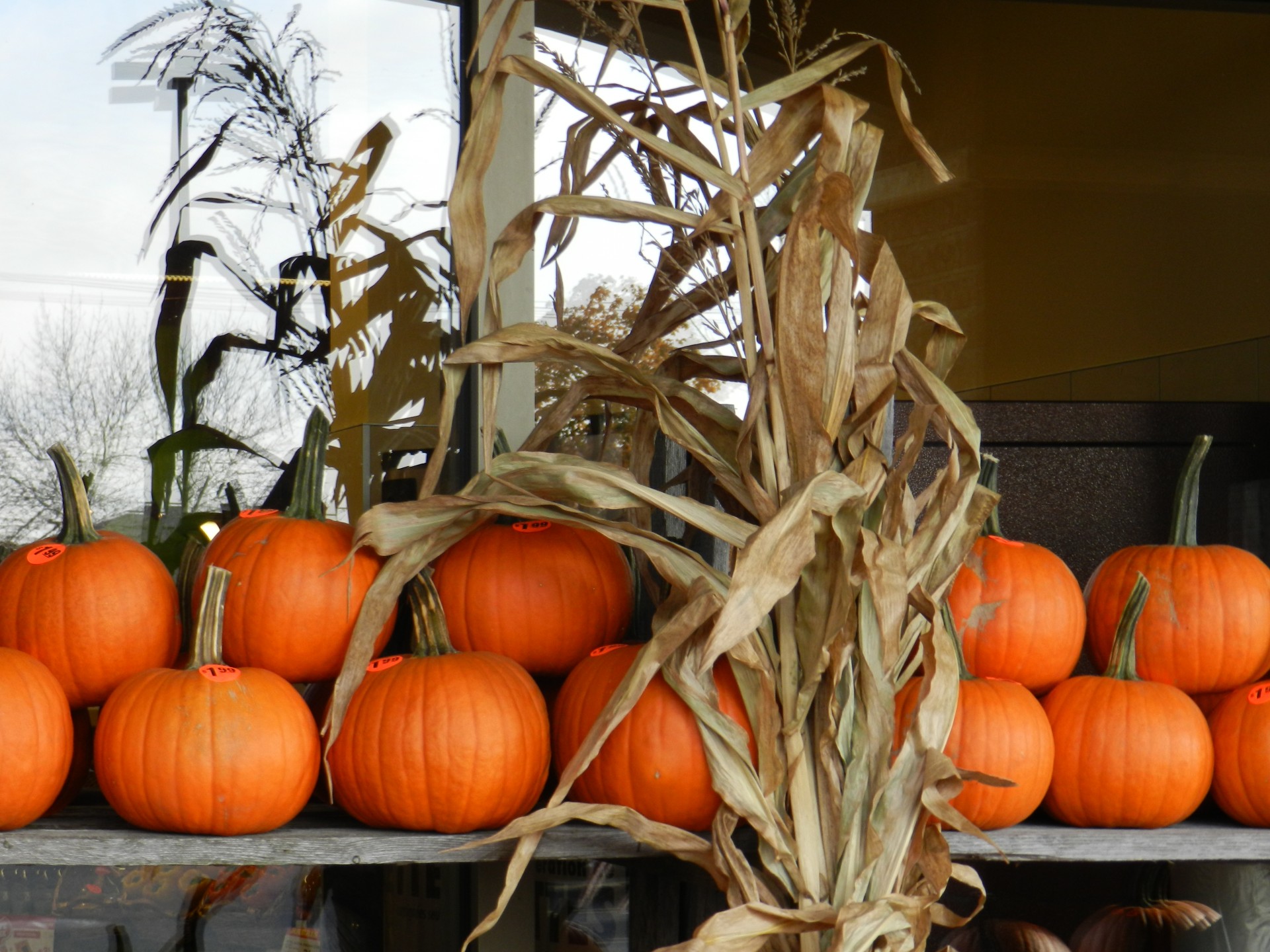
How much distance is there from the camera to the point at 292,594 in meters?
1.45

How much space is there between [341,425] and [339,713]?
2.80ft

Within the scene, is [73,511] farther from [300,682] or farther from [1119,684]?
[1119,684]

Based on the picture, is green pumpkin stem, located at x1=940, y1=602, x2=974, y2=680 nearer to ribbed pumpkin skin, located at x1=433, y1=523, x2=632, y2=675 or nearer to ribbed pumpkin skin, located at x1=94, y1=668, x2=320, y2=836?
ribbed pumpkin skin, located at x1=433, y1=523, x2=632, y2=675

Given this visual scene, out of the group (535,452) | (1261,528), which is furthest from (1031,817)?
(1261,528)

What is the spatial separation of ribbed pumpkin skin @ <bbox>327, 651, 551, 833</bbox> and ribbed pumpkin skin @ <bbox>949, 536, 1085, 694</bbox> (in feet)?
2.00

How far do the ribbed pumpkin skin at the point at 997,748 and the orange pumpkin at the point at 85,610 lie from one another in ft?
3.09

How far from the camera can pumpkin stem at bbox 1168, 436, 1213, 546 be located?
172 cm

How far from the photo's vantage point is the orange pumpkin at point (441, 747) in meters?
1.35

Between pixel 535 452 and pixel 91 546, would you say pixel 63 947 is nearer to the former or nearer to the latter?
pixel 91 546

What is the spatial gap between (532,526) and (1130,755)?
0.82m

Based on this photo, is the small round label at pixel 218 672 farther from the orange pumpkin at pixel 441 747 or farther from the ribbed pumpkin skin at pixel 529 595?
the ribbed pumpkin skin at pixel 529 595

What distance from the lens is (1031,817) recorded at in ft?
5.30

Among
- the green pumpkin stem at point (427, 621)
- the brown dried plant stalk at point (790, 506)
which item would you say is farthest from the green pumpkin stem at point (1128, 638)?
the green pumpkin stem at point (427, 621)

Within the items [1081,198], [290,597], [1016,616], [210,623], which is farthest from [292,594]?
[1081,198]
